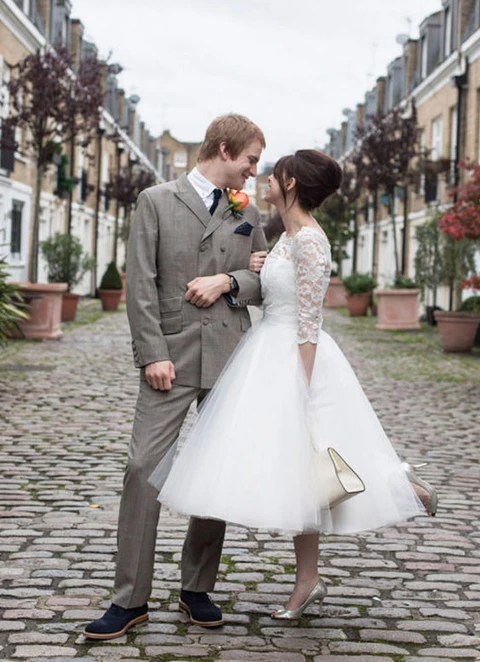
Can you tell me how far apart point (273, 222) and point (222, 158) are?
47.0m

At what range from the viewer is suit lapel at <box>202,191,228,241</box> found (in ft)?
13.3

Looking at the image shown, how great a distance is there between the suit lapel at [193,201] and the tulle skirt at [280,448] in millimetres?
460

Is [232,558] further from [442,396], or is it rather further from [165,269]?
[442,396]

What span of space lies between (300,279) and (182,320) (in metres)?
0.48

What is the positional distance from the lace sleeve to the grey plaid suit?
24 cm

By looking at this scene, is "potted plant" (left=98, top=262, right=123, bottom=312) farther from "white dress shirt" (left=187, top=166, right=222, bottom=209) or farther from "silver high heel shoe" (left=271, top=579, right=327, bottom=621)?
"silver high heel shoe" (left=271, top=579, right=327, bottom=621)

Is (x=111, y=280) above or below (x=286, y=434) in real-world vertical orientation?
above

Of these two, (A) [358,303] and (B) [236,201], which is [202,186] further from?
(A) [358,303]

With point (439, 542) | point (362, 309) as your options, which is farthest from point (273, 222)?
point (439, 542)

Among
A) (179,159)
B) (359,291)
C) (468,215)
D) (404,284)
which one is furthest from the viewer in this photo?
(179,159)

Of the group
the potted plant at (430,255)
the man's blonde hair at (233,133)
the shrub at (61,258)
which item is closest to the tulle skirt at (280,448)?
the man's blonde hair at (233,133)

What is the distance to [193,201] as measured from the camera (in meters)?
4.05

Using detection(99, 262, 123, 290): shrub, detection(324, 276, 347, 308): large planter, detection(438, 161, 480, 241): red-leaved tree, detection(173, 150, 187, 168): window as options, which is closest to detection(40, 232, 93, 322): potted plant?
detection(99, 262, 123, 290): shrub

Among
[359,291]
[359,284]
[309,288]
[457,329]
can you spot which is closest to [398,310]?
[359,291]
